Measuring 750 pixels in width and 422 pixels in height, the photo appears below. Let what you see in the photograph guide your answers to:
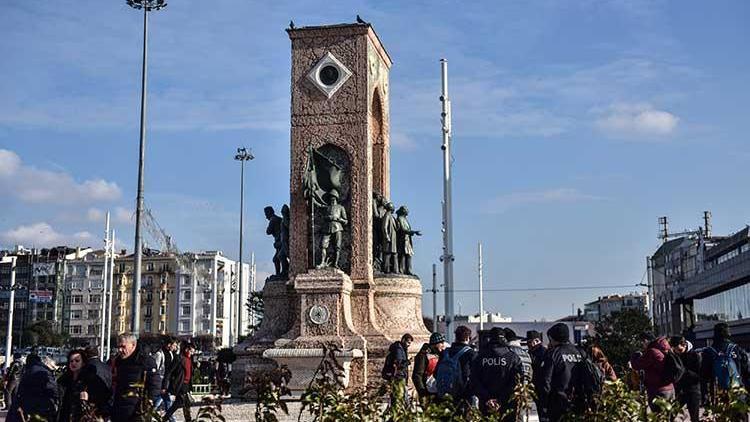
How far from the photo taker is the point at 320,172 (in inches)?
798

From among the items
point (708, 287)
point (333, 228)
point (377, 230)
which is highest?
point (708, 287)

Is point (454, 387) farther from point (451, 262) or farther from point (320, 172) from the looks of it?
point (451, 262)

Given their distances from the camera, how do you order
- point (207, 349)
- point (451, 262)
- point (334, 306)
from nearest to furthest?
point (334, 306), point (451, 262), point (207, 349)

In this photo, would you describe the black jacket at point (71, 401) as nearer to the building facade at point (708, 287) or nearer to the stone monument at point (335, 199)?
the stone monument at point (335, 199)

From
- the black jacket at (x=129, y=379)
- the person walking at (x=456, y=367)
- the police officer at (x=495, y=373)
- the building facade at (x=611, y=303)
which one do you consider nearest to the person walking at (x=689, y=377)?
the person walking at (x=456, y=367)

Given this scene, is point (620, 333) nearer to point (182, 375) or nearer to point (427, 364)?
point (182, 375)

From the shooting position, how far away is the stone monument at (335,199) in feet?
65.2

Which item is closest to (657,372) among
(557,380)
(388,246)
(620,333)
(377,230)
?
(557,380)

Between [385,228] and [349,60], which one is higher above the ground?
[349,60]

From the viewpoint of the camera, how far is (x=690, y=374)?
12.1 metres

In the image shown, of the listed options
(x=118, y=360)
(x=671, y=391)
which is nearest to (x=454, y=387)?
(x=671, y=391)

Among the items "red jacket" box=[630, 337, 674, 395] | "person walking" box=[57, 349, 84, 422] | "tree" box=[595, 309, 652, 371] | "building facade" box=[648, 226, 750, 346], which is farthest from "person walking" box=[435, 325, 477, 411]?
"building facade" box=[648, 226, 750, 346]

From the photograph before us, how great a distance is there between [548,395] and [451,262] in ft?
48.7

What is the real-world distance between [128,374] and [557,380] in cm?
391
